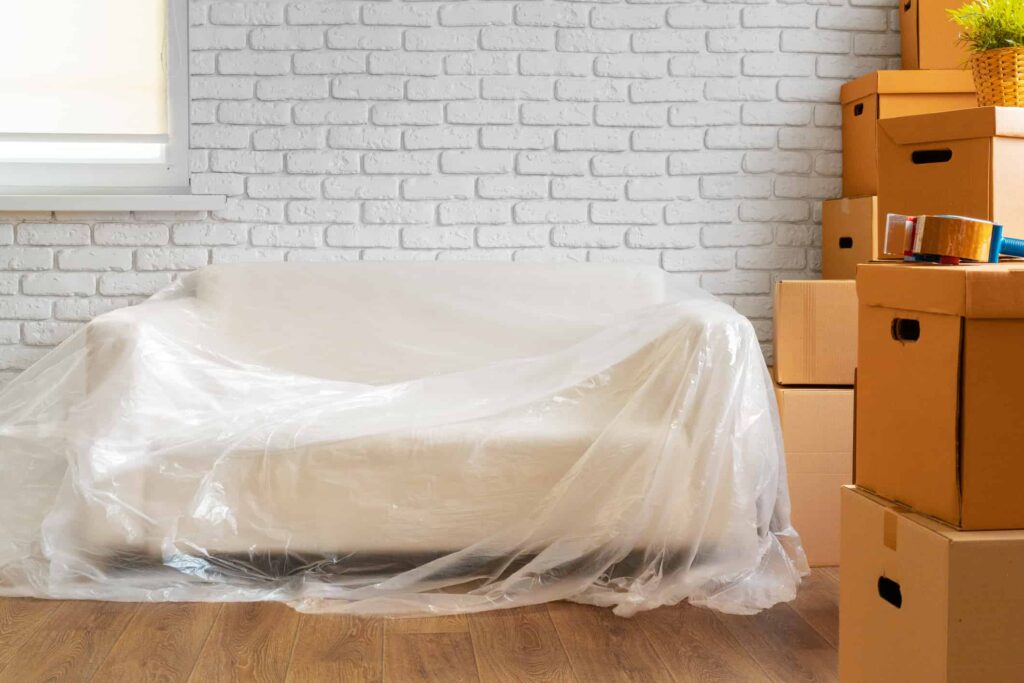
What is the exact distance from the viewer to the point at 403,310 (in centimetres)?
265

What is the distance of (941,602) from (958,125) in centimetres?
78

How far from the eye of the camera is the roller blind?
113 inches

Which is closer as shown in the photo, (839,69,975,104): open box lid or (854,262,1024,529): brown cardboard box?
(854,262,1024,529): brown cardboard box

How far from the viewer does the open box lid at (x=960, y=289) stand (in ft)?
3.78

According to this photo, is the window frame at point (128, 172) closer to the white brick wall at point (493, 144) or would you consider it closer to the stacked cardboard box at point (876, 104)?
the white brick wall at point (493, 144)

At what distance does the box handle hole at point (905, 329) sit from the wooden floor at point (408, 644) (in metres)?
0.69

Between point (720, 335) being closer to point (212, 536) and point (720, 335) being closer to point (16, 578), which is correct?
point (212, 536)

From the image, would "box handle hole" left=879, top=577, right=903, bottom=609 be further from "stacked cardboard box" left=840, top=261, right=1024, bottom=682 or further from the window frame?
the window frame

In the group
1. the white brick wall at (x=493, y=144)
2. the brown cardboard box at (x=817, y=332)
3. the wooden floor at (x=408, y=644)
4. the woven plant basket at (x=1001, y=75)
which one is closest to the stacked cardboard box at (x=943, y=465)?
the woven plant basket at (x=1001, y=75)

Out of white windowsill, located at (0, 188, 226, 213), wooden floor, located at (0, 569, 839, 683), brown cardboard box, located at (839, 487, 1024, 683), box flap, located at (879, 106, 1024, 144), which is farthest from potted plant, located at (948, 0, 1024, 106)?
white windowsill, located at (0, 188, 226, 213)

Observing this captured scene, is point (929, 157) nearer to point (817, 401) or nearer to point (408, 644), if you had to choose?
point (817, 401)

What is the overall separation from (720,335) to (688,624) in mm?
566

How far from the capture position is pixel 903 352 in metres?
1.28

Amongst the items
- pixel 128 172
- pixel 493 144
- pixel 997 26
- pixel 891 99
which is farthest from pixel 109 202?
pixel 997 26
